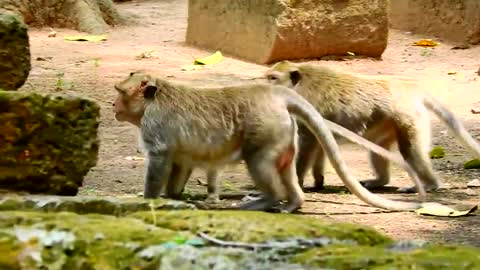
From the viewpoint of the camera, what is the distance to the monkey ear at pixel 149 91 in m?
5.42

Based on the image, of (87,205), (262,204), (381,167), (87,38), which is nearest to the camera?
(87,205)

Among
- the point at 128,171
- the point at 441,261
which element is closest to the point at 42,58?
the point at 128,171

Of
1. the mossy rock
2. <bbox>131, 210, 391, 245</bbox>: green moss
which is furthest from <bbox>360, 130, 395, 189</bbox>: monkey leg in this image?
<bbox>131, 210, 391, 245</bbox>: green moss

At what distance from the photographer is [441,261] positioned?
8.79ft

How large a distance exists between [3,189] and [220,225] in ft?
4.86

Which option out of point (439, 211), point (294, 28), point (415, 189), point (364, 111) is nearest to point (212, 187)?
point (364, 111)

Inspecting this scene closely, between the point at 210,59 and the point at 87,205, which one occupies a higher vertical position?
the point at 87,205

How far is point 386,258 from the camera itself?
2.69 meters

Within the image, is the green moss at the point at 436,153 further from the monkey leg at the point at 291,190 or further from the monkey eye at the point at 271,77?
the monkey leg at the point at 291,190

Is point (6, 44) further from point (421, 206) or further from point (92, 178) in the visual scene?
point (421, 206)

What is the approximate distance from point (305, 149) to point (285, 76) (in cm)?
57

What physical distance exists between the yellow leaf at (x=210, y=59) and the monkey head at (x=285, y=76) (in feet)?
15.9

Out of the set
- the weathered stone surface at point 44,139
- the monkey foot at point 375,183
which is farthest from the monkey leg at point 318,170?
the weathered stone surface at point 44,139

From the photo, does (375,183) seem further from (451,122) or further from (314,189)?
(451,122)
